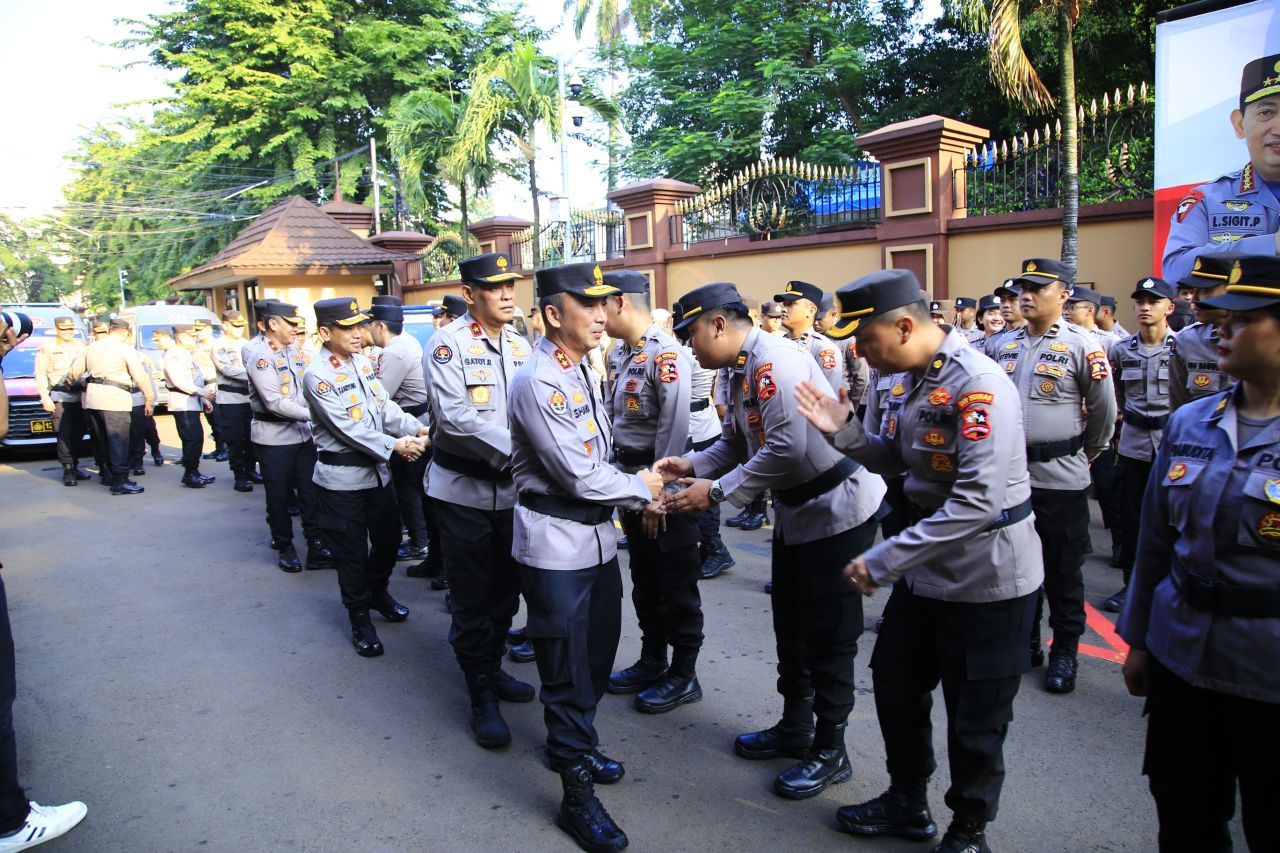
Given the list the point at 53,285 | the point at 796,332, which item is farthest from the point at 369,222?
the point at 53,285

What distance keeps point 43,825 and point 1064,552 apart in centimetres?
455

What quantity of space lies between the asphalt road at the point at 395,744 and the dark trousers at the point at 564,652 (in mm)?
365

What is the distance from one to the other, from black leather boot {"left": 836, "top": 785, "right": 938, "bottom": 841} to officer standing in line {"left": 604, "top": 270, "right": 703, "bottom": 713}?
1.27m

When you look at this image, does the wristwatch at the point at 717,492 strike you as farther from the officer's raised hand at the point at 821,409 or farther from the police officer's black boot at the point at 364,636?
the police officer's black boot at the point at 364,636

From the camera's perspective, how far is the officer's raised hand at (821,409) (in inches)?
121

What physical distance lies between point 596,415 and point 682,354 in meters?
1.22

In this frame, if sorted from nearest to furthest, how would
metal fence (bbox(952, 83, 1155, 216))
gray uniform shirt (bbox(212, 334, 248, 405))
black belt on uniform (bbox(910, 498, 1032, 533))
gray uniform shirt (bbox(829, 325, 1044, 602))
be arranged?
gray uniform shirt (bbox(829, 325, 1044, 602))
black belt on uniform (bbox(910, 498, 1032, 533))
metal fence (bbox(952, 83, 1155, 216))
gray uniform shirt (bbox(212, 334, 248, 405))

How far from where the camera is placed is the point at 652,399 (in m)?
4.62

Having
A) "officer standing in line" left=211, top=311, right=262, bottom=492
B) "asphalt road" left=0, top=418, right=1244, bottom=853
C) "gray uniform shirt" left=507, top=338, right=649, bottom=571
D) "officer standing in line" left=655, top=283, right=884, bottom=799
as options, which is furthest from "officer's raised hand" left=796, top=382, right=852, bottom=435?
"officer standing in line" left=211, top=311, right=262, bottom=492

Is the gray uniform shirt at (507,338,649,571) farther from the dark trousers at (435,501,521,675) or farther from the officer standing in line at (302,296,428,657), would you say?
the officer standing in line at (302,296,428,657)

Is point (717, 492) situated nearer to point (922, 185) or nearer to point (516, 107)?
point (922, 185)

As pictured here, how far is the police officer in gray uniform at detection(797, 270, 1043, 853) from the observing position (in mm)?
2717

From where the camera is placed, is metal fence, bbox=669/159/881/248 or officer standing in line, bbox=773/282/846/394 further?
metal fence, bbox=669/159/881/248

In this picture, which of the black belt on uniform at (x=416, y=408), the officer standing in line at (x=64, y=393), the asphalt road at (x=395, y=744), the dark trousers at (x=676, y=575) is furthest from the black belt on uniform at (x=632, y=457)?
the officer standing in line at (x=64, y=393)
